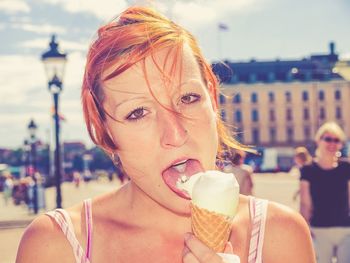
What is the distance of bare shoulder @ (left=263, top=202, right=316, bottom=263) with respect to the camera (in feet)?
6.16

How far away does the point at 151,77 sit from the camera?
67.4 inches

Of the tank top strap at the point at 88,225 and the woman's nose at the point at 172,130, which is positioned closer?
the woman's nose at the point at 172,130

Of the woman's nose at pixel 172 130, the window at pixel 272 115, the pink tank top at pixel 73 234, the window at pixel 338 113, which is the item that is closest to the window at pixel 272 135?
the window at pixel 272 115

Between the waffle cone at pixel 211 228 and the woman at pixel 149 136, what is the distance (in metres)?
0.05

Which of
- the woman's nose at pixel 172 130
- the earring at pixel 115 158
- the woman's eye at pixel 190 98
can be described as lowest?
the earring at pixel 115 158

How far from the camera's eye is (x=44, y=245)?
1767 mm

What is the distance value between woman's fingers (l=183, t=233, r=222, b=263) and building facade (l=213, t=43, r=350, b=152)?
7161cm

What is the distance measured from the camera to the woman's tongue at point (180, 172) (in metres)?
1.73

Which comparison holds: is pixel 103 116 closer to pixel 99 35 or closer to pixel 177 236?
A: pixel 99 35

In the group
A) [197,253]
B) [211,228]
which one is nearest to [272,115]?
[211,228]

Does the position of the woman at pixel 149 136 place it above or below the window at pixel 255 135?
above

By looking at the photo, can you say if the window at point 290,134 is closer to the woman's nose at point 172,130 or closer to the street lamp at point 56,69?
the street lamp at point 56,69

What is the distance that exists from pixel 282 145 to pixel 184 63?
75.0 m

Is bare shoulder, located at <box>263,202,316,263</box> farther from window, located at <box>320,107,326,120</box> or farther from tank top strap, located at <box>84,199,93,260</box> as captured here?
window, located at <box>320,107,326,120</box>
